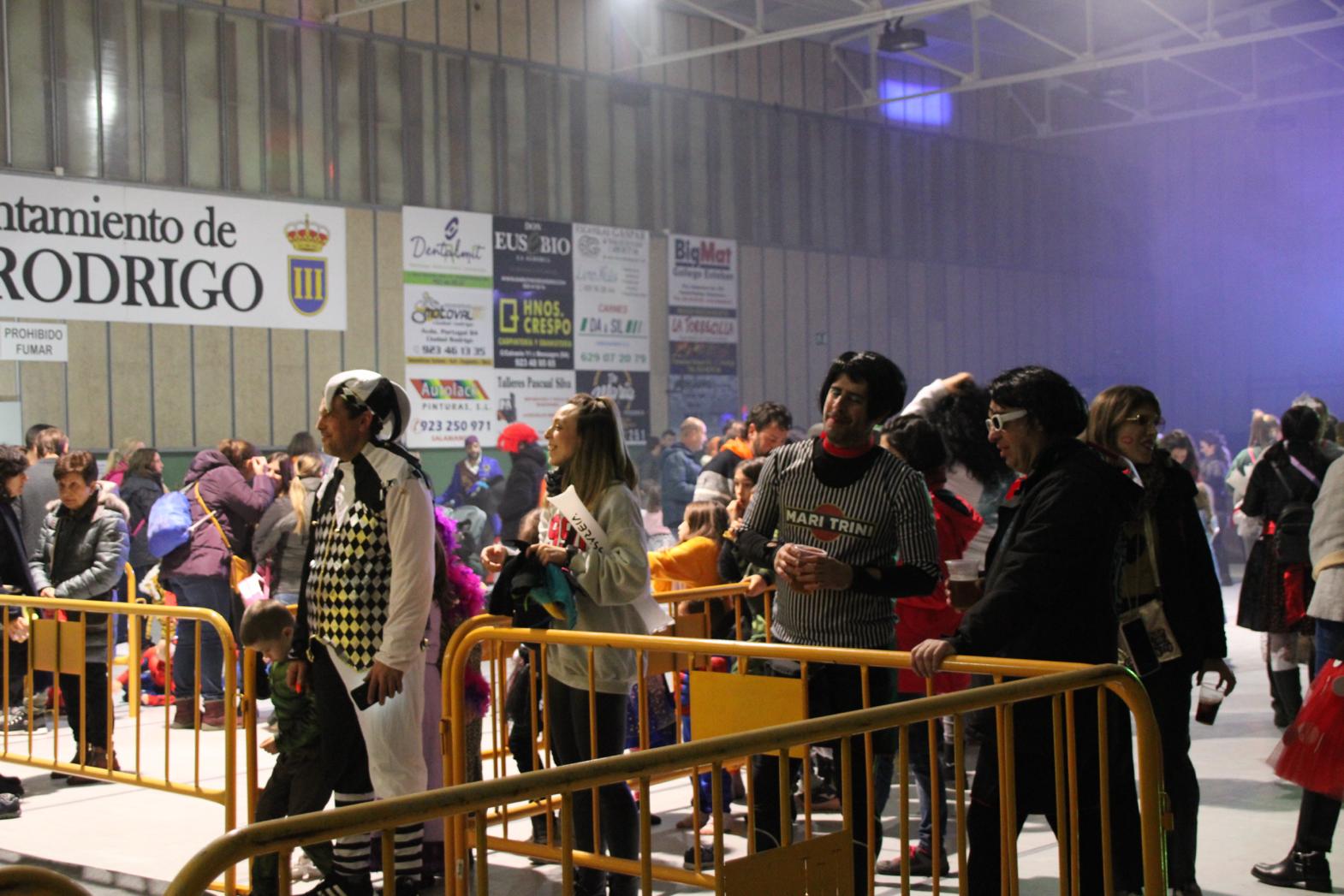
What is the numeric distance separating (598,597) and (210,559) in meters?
5.40

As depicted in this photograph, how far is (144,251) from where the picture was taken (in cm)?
1501

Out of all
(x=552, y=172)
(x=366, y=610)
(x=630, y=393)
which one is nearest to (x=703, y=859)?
(x=366, y=610)

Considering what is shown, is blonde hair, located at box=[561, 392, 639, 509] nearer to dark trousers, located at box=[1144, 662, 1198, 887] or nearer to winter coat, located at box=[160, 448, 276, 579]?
dark trousers, located at box=[1144, 662, 1198, 887]

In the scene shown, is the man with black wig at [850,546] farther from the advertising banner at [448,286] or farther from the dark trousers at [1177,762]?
the advertising banner at [448,286]

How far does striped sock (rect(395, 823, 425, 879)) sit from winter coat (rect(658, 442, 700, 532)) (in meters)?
9.66

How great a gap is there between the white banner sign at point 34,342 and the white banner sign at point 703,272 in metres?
8.22

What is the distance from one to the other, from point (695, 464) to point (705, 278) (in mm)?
6275

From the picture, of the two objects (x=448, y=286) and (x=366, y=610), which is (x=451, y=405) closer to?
(x=448, y=286)

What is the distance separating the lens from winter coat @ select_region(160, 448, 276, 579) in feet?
30.4

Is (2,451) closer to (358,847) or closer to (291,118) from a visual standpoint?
(358,847)

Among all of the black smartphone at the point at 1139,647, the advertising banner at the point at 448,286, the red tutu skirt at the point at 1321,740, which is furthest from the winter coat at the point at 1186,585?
the advertising banner at the point at 448,286

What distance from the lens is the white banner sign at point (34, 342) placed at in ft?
46.0

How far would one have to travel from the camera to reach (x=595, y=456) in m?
4.69

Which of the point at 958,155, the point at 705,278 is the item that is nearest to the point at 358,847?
the point at 705,278
